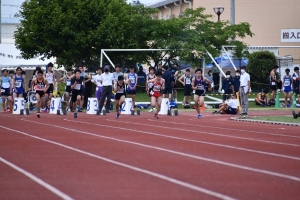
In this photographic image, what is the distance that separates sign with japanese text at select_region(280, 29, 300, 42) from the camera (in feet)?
206

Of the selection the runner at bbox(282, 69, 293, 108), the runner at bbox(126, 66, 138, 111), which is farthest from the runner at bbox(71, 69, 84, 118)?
the runner at bbox(282, 69, 293, 108)

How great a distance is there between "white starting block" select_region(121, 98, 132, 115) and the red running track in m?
10.1

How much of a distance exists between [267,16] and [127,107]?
3354 centimetres

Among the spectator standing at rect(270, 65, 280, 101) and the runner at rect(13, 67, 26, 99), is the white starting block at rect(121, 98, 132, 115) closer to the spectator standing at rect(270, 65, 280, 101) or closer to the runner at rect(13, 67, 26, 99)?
the runner at rect(13, 67, 26, 99)

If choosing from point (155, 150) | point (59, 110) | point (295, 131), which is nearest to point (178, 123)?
point (295, 131)

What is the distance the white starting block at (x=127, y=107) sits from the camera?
3212 centimetres

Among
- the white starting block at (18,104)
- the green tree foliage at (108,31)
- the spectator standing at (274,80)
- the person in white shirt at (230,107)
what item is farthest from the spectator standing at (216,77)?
the white starting block at (18,104)

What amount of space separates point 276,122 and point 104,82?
9085 mm

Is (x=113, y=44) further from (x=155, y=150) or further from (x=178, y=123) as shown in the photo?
(x=155, y=150)

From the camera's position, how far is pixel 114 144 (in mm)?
16672

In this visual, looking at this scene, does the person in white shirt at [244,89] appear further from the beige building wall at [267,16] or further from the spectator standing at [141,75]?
the beige building wall at [267,16]

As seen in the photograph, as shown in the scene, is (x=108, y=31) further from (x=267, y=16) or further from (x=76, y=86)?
(x=267, y=16)

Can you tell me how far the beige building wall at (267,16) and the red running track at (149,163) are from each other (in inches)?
1652

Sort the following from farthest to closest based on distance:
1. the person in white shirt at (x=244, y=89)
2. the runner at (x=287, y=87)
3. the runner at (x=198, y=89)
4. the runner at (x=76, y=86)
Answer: the runner at (x=287, y=87) → the runner at (x=76, y=86) → the person in white shirt at (x=244, y=89) → the runner at (x=198, y=89)
